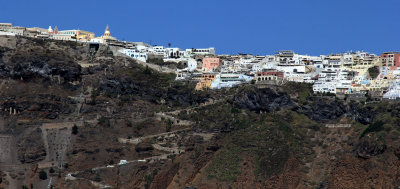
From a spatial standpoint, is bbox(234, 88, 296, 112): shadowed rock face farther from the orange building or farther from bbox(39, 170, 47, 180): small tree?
bbox(39, 170, 47, 180): small tree

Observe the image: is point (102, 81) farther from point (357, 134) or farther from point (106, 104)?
point (357, 134)

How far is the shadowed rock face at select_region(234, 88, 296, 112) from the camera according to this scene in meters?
107

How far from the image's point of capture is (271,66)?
125312 mm

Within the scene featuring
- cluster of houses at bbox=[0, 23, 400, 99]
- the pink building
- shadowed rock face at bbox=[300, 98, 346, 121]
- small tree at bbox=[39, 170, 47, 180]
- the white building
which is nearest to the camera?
small tree at bbox=[39, 170, 47, 180]

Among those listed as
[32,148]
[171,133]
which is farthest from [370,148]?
[32,148]

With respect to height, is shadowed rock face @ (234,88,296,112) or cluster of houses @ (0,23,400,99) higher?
cluster of houses @ (0,23,400,99)

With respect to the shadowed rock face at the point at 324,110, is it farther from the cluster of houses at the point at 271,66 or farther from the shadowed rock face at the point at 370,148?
the shadowed rock face at the point at 370,148

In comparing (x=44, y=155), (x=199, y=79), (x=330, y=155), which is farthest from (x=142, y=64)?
A: (x=330, y=155)

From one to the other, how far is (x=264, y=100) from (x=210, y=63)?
28.2 metres

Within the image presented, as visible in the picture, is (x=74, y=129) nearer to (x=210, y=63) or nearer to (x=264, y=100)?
(x=264, y=100)

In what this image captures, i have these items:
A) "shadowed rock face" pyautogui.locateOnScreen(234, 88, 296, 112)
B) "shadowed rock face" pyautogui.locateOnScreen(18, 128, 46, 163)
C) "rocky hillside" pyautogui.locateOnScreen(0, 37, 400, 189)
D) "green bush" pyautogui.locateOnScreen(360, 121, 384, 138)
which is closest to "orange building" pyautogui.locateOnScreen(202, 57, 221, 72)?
"rocky hillside" pyautogui.locateOnScreen(0, 37, 400, 189)

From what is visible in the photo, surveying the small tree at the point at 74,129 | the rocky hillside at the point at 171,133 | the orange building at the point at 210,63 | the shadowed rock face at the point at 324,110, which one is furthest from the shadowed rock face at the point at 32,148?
the orange building at the point at 210,63

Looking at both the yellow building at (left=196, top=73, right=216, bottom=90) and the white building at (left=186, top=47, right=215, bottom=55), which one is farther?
the white building at (left=186, top=47, right=215, bottom=55)

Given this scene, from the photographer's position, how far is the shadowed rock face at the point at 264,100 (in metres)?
107
